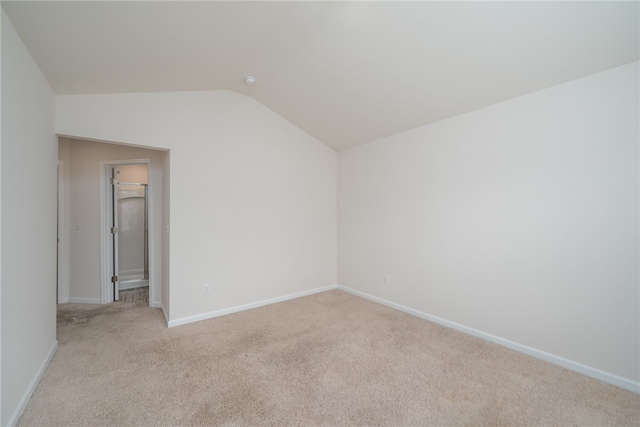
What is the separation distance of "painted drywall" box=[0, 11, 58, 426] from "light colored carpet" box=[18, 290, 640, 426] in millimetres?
253

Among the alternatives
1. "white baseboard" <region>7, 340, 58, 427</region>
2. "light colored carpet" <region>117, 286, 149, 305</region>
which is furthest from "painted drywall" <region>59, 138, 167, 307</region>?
"white baseboard" <region>7, 340, 58, 427</region>

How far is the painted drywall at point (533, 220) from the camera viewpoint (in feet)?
Result: 6.30

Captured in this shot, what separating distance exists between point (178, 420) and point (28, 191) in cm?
181

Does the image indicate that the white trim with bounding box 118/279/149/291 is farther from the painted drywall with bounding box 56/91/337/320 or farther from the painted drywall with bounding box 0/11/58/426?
the painted drywall with bounding box 0/11/58/426

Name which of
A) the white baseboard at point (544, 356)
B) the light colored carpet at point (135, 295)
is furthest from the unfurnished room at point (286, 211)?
the light colored carpet at point (135, 295)

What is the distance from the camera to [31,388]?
1.82 metres

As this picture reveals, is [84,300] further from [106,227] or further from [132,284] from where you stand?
[106,227]

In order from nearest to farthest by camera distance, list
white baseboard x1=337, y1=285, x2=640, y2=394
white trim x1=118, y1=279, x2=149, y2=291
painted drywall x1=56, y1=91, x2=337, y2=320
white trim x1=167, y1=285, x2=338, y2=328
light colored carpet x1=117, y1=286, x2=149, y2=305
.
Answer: white baseboard x1=337, y1=285, x2=640, y2=394, painted drywall x1=56, y1=91, x2=337, y2=320, white trim x1=167, y1=285, x2=338, y2=328, light colored carpet x1=117, y1=286, x2=149, y2=305, white trim x1=118, y1=279, x2=149, y2=291

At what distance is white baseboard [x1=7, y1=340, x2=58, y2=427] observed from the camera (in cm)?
158

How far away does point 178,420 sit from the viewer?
162 cm

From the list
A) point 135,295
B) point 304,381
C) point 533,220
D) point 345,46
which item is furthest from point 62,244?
point 533,220

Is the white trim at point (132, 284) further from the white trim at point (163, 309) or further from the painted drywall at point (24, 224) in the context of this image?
the painted drywall at point (24, 224)

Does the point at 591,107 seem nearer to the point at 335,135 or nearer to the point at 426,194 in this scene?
the point at 426,194

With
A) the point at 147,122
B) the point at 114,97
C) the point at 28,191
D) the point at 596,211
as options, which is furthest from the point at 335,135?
the point at 28,191
